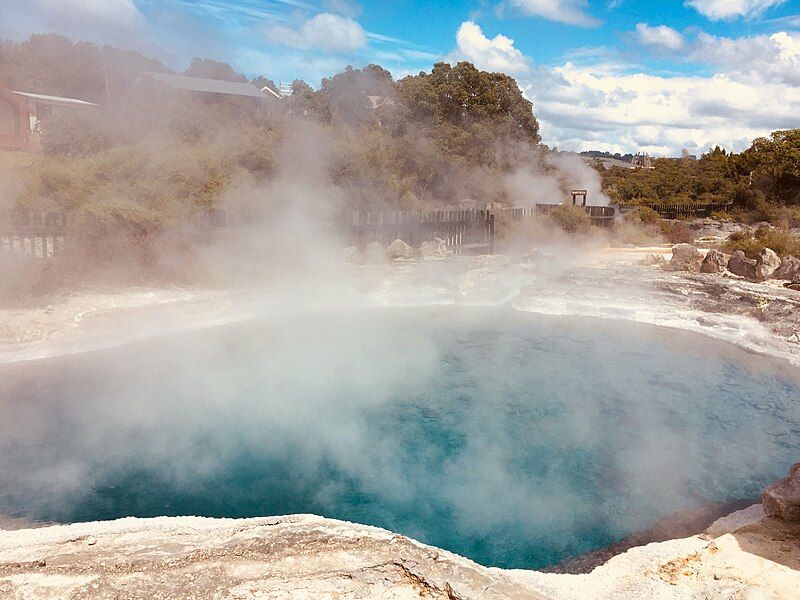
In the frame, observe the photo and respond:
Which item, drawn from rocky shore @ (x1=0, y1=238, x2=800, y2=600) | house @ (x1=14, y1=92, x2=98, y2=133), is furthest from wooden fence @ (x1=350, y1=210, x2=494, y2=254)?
house @ (x1=14, y1=92, x2=98, y2=133)

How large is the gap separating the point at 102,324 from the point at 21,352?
1.24 meters

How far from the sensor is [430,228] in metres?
15.4

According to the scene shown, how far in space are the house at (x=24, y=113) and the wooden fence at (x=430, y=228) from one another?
12.4 m

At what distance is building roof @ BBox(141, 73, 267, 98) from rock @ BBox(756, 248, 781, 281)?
20.6 metres

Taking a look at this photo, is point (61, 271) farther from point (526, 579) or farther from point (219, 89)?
point (219, 89)

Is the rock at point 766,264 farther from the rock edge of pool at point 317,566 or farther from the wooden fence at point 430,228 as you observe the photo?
the rock edge of pool at point 317,566

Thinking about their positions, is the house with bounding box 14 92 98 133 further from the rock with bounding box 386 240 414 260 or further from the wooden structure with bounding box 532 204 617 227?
the wooden structure with bounding box 532 204 617 227

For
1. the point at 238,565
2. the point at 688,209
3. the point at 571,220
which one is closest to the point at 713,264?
the point at 571,220

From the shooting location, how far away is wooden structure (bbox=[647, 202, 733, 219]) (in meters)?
25.4

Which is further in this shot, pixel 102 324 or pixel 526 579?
pixel 102 324

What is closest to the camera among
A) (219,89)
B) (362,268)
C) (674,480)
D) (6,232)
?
(674,480)

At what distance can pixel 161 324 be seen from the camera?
9.27 m

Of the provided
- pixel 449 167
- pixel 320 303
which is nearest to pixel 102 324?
pixel 320 303

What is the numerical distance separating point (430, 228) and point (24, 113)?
16.8m
